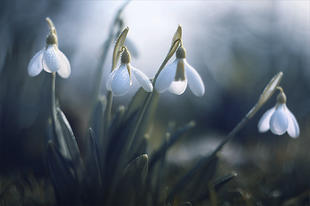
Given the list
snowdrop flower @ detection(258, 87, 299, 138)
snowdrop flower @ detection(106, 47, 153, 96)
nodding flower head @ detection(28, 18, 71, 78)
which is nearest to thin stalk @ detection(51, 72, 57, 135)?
nodding flower head @ detection(28, 18, 71, 78)

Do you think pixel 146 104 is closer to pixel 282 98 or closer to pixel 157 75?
pixel 157 75

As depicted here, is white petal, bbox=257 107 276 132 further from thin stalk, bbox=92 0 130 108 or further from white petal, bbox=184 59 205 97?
thin stalk, bbox=92 0 130 108

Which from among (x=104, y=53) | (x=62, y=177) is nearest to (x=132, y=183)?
(x=62, y=177)

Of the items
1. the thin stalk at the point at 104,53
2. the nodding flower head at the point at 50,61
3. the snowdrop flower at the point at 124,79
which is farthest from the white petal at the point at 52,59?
the thin stalk at the point at 104,53

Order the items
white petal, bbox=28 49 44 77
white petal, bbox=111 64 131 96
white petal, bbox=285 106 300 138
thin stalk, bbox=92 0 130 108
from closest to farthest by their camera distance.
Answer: white petal, bbox=111 64 131 96 → white petal, bbox=28 49 44 77 → white petal, bbox=285 106 300 138 → thin stalk, bbox=92 0 130 108

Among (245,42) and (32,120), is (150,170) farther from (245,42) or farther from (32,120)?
(245,42)

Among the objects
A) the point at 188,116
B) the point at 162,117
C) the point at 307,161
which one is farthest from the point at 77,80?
the point at 307,161
